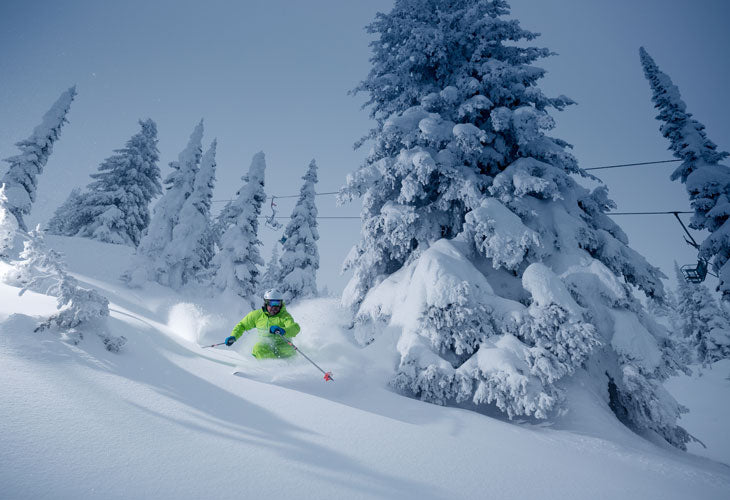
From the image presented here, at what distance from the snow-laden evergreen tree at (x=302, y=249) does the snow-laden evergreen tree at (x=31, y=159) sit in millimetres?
18554

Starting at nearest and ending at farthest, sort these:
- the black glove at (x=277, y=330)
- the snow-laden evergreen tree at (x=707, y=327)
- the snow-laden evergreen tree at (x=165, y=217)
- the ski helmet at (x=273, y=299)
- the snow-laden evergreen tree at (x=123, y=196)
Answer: the black glove at (x=277, y=330), the ski helmet at (x=273, y=299), the snow-laden evergreen tree at (x=165, y=217), the snow-laden evergreen tree at (x=123, y=196), the snow-laden evergreen tree at (x=707, y=327)

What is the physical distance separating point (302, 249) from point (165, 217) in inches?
388

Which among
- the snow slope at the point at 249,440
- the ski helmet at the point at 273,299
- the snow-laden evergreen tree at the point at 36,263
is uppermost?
the ski helmet at the point at 273,299

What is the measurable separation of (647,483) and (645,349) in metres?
3.14

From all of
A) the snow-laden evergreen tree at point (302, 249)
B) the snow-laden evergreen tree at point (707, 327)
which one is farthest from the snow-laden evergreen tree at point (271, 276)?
the snow-laden evergreen tree at point (707, 327)

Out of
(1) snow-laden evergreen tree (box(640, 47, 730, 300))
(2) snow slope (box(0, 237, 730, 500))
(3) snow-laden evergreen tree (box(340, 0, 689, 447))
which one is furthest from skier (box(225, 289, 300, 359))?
(1) snow-laden evergreen tree (box(640, 47, 730, 300))

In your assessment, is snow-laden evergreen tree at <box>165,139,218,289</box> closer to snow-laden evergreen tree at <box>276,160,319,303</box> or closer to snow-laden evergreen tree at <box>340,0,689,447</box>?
snow-laden evergreen tree at <box>276,160,319,303</box>

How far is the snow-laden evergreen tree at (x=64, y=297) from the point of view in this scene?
411 cm

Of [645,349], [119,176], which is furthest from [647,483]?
[119,176]

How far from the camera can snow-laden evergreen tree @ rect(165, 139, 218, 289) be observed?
2198cm

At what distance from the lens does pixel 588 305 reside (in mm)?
6266

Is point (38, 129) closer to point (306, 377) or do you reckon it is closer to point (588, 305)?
point (306, 377)

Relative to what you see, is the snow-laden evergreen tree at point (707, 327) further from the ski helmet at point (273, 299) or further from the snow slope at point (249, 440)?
the ski helmet at point (273, 299)

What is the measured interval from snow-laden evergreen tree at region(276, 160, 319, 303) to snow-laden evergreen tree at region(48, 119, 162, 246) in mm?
15216
